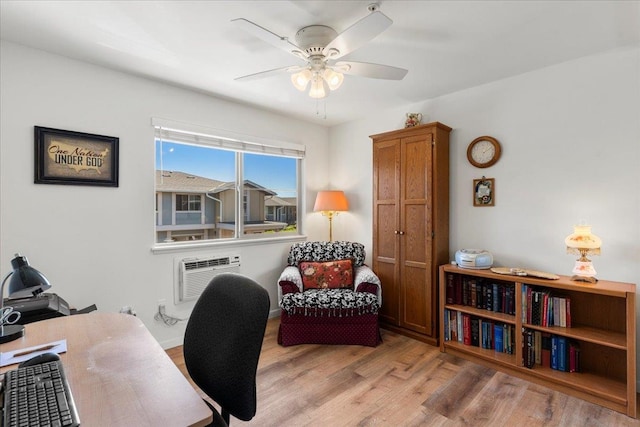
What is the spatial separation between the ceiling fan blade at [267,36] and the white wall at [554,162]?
1950 mm

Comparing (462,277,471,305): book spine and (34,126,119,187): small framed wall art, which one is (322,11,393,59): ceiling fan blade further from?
(462,277,471,305): book spine

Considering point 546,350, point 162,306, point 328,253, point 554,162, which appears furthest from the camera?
point 328,253

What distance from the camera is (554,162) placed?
251 centimetres

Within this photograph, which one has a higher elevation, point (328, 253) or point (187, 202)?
point (187, 202)

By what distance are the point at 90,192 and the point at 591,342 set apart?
389 cm

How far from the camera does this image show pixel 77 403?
890 millimetres

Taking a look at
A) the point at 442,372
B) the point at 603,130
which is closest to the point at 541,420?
the point at 442,372

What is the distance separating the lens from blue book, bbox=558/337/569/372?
228 centimetres

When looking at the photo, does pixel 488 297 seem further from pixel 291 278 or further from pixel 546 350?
pixel 291 278

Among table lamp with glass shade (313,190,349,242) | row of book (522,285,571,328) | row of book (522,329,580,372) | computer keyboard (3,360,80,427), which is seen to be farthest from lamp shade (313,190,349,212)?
computer keyboard (3,360,80,427)

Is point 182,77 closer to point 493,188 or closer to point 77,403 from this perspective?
point 77,403

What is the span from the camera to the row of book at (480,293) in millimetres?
2551

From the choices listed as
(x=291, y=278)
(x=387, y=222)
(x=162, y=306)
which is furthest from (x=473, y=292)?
(x=162, y=306)

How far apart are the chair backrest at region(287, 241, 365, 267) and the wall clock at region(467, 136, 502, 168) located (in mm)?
1484
